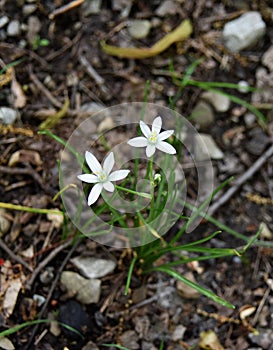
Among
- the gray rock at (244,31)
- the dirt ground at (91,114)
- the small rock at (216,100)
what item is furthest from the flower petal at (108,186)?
the gray rock at (244,31)

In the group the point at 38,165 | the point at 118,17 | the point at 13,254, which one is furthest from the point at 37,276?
the point at 118,17

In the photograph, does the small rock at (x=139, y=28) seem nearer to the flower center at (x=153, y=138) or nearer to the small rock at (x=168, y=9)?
the small rock at (x=168, y=9)

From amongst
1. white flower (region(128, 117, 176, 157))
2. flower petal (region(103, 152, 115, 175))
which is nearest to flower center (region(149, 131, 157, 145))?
white flower (region(128, 117, 176, 157))

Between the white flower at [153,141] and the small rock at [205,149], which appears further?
the small rock at [205,149]

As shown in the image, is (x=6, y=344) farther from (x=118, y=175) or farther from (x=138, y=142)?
(x=138, y=142)

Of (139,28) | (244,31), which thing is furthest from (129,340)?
(244,31)

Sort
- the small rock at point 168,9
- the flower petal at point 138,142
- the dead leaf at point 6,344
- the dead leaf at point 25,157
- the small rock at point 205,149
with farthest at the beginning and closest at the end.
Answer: the small rock at point 168,9 < the small rock at point 205,149 < the dead leaf at point 25,157 < the dead leaf at point 6,344 < the flower petal at point 138,142
